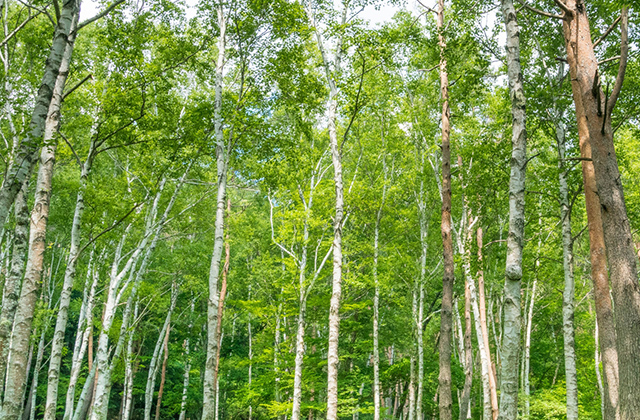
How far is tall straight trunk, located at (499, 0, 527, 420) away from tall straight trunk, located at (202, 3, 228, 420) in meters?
5.25

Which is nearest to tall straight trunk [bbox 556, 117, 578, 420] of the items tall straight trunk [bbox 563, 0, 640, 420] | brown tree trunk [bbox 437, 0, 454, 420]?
brown tree trunk [bbox 437, 0, 454, 420]

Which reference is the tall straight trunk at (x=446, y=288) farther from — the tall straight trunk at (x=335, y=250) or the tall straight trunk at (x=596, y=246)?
the tall straight trunk at (x=596, y=246)

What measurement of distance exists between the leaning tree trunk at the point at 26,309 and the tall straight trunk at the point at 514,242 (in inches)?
223

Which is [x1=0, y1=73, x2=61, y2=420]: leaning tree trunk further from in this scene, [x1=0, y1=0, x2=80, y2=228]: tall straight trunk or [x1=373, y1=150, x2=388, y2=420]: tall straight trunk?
[x1=373, y1=150, x2=388, y2=420]: tall straight trunk

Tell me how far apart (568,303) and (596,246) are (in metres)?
2.55

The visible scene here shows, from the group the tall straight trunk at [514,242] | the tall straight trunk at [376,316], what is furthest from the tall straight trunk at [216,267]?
the tall straight trunk at [376,316]

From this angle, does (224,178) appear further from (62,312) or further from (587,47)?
(587,47)

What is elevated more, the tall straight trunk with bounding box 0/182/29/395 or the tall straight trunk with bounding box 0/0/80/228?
→ the tall straight trunk with bounding box 0/0/80/228

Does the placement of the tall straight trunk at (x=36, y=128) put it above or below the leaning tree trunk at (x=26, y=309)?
above

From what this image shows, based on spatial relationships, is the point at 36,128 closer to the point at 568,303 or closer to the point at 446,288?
the point at 446,288

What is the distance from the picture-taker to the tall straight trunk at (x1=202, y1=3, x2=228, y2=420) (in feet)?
25.5

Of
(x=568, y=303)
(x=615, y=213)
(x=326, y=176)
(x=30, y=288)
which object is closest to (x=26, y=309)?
(x=30, y=288)

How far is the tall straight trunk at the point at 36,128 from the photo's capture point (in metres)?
4.06

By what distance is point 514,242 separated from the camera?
199 inches
